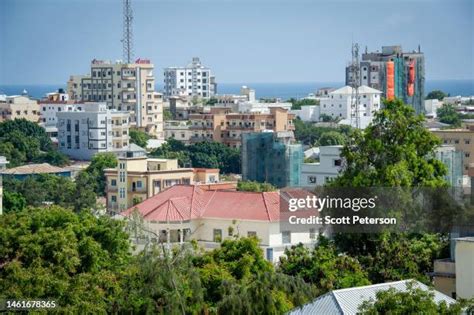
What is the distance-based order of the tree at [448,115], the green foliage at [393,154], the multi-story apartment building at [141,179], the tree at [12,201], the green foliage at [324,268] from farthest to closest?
the tree at [448,115] < the multi-story apartment building at [141,179] < the tree at [12,201] < the green foliage at [393,154] < the green foliage at [324,268]

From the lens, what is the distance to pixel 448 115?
8162cm

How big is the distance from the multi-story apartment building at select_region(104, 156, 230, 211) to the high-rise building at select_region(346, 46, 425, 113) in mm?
46607

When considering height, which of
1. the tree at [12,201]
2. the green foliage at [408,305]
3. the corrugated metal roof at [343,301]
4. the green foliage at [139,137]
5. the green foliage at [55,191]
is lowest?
the green foliage at [55,191]

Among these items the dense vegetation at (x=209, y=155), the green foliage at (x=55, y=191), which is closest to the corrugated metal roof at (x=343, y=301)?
the green foliage at (x=55, y=191)

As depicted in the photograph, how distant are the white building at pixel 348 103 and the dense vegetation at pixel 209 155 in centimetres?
2193

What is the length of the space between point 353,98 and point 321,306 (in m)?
72.1

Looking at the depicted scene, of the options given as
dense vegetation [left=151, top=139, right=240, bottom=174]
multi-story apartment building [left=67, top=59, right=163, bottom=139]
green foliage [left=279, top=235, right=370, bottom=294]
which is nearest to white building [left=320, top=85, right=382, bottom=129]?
multi-story apartment building [left=67, top=59, right=163, bottom=139]

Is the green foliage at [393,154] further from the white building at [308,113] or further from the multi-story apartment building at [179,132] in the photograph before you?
the white building at [308,113]

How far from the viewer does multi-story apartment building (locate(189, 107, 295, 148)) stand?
68.9 m

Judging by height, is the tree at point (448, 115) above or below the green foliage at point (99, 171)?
above

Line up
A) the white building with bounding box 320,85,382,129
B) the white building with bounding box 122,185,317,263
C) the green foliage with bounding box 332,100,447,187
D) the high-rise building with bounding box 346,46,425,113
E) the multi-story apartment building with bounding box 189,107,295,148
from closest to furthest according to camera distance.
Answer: the green foliage with bounding box 332,100,447,187, the white building with bounding box 122,185,317,263, the multi-story apartment building with bounding box 189,107,295,148, the white building with bounding box 320,85,382,129, the high-rise building with bounding box 346,46,425,113

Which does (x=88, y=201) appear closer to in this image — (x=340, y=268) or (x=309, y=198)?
(x=309, y=198)

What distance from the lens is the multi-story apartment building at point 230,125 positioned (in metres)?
68.9

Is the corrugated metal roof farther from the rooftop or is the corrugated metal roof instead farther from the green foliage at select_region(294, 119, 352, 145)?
the green foliage at select_region(294, 119, 352, 145)
